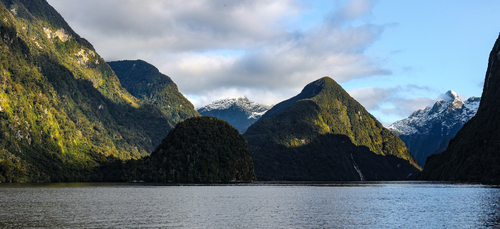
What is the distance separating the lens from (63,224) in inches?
2729

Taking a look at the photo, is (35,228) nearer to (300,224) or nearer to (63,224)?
(63,224)

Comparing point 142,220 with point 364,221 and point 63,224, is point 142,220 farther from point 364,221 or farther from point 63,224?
point 364,221

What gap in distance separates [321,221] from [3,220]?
55964 millimetres

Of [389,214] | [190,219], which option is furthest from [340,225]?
[190,219]

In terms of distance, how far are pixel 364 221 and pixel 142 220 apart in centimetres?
4106

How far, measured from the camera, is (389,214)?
8981 cm

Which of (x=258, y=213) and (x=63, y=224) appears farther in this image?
(x=258, y=213)

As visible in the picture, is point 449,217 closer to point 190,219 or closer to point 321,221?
point 321,221

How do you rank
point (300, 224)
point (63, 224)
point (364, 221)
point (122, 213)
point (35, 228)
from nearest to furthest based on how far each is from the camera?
point (35, 228) < point (63, 224) < point (300, 224) < point (364, 221) < point (122, 213)

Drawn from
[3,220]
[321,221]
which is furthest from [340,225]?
[3,220]

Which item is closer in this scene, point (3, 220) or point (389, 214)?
point (3, 220)

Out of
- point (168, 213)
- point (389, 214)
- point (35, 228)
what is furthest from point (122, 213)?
point (389, 214)

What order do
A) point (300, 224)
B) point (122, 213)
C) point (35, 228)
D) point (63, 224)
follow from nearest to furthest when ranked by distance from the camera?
point (35, 228)
point (63, 224)
point (300, 224)
point (122, 213)

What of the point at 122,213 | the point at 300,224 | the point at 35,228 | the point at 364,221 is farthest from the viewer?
the point at 122,213
